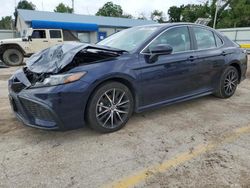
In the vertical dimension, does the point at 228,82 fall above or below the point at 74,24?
below

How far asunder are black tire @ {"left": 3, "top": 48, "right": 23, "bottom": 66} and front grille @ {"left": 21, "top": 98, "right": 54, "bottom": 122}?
9.60 metres

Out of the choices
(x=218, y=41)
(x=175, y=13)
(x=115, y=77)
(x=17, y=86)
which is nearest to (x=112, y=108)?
(x=115, y=77)

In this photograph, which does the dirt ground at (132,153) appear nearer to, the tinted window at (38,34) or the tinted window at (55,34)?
the tinted window at (38,34)

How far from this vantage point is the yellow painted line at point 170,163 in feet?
7.59

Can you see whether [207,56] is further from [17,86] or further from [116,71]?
[17,86]

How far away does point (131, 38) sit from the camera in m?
4.00

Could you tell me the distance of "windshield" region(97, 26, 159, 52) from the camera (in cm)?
371

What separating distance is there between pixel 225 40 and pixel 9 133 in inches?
173

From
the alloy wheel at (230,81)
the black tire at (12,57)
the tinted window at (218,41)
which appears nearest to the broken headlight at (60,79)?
the tinted window at (218,41)

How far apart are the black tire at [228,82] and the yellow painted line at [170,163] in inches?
62.2

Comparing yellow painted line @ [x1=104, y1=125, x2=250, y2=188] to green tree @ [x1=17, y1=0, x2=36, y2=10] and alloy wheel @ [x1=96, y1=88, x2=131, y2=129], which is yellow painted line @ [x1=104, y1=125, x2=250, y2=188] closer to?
alloy wheel @ [x1=96, y1=88, x2=131, y2=129]

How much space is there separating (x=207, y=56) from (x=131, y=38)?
1474mm

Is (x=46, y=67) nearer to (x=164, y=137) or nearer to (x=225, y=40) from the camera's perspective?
(x=164, y=137)

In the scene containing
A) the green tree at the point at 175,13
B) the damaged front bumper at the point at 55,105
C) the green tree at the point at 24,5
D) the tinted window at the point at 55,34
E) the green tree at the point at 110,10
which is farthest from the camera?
the green tree at the point at 110,10
